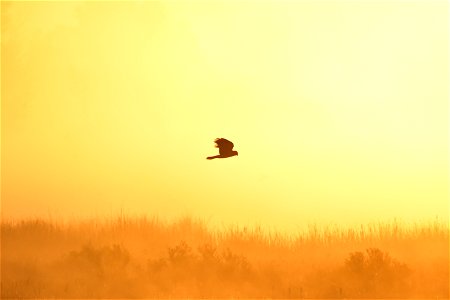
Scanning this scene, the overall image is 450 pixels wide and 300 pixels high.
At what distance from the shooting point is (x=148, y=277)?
11547mm

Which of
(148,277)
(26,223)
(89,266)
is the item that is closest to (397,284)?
(148,277)

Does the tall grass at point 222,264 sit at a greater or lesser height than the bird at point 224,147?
lesser

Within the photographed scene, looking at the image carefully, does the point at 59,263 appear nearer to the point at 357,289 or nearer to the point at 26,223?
the point at 26,223

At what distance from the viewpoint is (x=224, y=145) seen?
11.5m

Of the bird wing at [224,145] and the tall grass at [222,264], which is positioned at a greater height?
the bird wing at [224,145]

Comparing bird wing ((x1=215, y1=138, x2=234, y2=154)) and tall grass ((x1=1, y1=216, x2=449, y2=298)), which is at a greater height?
bird wing ((x1=215, y1=138, x2=234, y2=154))

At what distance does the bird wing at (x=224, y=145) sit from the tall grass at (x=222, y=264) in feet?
3.92

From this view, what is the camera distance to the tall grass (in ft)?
37.0

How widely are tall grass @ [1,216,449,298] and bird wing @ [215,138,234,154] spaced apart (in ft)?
3.92

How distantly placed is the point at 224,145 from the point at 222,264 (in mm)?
1496

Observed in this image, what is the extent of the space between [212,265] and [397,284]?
2.29 metres

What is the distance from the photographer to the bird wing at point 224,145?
37.5 feet

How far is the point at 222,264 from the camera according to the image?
11562 millimetres

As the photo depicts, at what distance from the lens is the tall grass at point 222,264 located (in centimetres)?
1128
